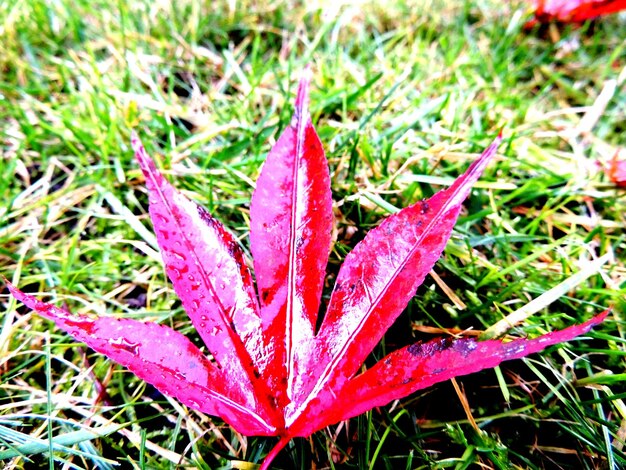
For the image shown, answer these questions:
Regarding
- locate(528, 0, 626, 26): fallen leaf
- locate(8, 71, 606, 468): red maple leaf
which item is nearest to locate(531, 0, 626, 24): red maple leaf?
locate(528, 0, 626, 26): fallen leaf

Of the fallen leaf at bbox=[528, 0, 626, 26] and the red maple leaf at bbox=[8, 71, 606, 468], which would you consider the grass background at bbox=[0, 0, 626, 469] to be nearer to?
the fallen leaf at bbox=[528, 0, 626, 26]

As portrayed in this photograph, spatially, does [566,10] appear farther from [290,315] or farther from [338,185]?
[290,315]

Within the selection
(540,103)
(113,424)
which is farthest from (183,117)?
(540,103)

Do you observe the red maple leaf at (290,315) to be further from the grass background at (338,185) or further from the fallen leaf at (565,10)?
the fallen leaf at (565,10)

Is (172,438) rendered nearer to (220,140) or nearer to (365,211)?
(365,211)

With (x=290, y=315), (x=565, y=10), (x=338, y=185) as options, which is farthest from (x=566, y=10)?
(x=290, y=315)

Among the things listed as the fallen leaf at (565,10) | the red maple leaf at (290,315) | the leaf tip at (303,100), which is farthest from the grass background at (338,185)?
the leaf tip at (303,100)
